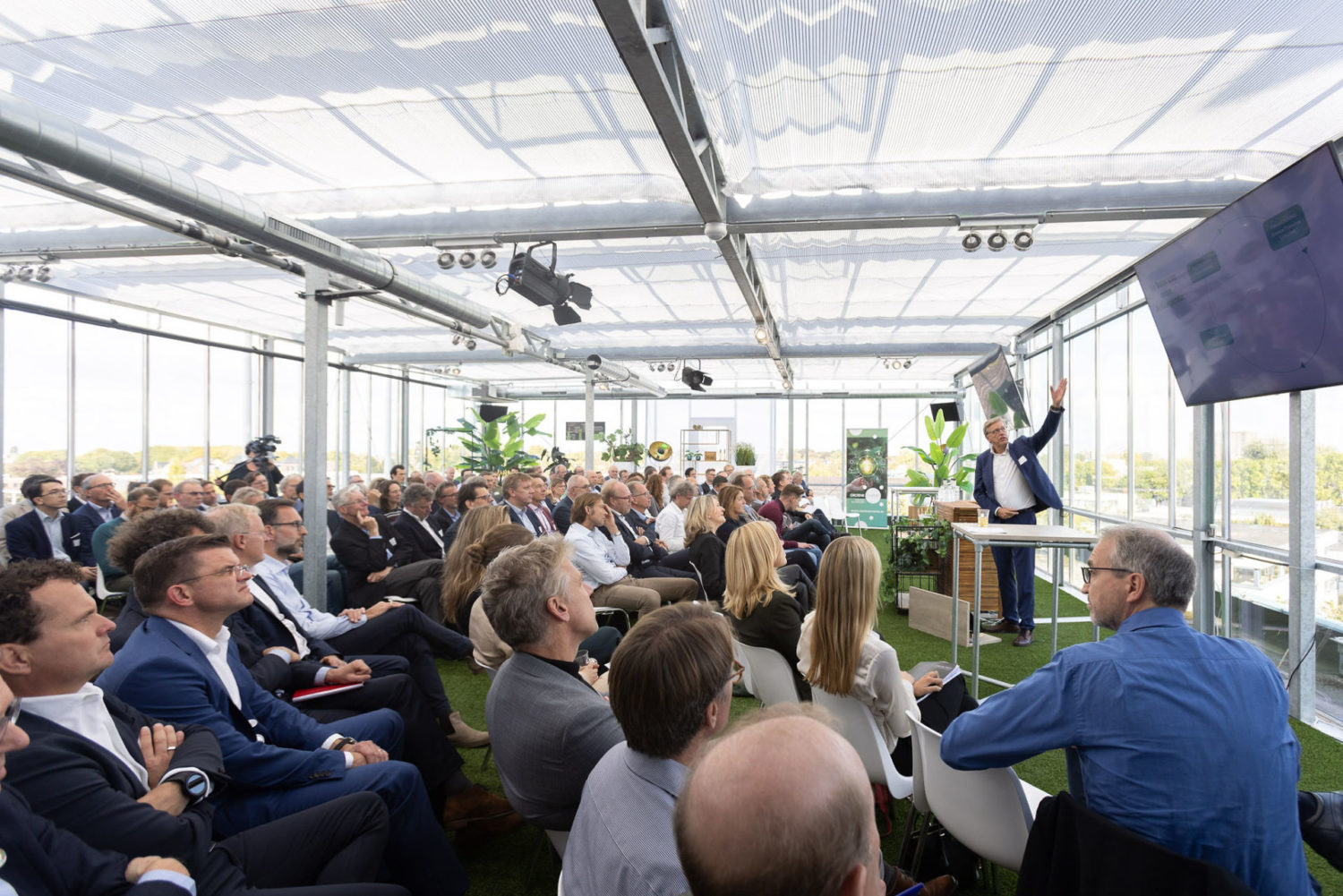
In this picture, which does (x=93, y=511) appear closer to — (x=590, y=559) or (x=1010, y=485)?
(x=590, y=559)

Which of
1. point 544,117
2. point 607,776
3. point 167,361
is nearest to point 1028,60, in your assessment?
point 544,117

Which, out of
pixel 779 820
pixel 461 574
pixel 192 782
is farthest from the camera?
pixel 461 574

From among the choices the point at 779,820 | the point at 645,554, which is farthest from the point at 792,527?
the point at 779,820

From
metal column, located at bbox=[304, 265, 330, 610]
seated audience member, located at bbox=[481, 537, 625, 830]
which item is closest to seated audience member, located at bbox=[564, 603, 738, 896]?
seated audience member, located at bbox=[481, 537, 625, 830]

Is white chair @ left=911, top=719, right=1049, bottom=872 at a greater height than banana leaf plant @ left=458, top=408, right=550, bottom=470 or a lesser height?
lesser

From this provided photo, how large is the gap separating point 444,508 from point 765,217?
423cm

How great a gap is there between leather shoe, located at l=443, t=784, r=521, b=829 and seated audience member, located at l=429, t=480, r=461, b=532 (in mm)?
3176

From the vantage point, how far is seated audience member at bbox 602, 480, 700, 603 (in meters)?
5.37

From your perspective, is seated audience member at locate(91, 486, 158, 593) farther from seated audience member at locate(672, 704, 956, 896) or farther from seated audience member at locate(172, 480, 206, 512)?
seated audience member at locate(672, 704, 956, 896)

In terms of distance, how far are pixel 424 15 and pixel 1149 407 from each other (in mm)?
6843

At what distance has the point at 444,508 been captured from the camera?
22.2ft

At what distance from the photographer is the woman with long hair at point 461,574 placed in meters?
3.74

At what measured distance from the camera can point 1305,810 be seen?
1795mm

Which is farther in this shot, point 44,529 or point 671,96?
point 44,529
